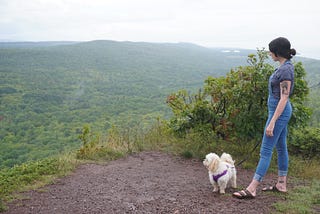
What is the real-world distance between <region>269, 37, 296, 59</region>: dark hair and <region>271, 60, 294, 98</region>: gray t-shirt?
0.30 ft

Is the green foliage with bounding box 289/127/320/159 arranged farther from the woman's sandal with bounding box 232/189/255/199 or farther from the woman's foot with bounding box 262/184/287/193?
the woman's sandal with bounding box 232/189/255/199

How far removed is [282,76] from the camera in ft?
11.6

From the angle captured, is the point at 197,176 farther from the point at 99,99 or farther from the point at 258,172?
the point at 99,99

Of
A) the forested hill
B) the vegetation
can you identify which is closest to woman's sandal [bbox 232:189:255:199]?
the vegetation

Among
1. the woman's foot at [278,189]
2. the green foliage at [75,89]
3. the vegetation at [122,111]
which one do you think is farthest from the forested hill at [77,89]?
the woman's foot at [278,189]

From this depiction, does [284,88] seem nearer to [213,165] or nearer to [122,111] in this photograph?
[213,165]

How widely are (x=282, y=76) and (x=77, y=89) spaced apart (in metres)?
64.1

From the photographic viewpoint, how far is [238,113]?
6.09 m

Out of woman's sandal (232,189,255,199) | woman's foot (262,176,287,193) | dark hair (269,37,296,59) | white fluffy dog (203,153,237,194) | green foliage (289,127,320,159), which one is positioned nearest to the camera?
dark hair (269,37,296,59)

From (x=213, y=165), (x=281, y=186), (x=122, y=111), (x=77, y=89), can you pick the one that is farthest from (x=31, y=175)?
(x=77, y=89)

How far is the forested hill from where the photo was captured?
31344 mm

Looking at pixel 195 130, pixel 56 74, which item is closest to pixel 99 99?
pixel 56 74

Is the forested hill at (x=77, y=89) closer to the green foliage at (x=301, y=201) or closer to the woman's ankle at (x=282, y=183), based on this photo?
the green foliage at (x=301, y=201)

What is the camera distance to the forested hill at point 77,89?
31.3 m
